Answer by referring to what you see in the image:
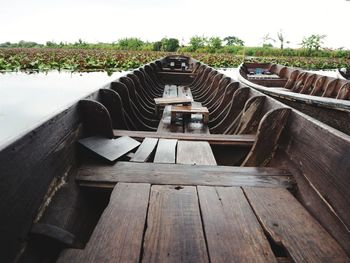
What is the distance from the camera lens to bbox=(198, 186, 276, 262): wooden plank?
1.08 meters

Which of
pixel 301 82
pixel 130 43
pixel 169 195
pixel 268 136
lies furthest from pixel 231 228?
pixel 130 43

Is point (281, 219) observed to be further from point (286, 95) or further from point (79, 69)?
point (79, 69)

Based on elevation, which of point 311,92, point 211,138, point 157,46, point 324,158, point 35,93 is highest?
point 324,158

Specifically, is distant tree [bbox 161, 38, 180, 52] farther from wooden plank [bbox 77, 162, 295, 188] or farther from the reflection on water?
wooden plank [bbox 77, 162, 295, 188]

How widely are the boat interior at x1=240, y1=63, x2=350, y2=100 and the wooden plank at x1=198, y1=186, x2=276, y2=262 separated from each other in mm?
3924

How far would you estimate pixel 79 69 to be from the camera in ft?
45.3

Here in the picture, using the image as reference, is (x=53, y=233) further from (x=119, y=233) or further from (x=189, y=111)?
(x=189, y=111)

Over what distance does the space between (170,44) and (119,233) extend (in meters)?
36.7

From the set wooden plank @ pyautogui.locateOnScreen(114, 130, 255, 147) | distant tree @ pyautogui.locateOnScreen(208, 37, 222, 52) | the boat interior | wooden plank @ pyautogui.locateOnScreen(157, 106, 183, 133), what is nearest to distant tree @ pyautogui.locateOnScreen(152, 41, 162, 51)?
distant tree @ pyautogui.locateOnScreen(208, 37, 222, 52)

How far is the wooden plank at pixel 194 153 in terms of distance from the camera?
1959 mm

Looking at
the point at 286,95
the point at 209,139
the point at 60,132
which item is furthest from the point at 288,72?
the point at 60,132

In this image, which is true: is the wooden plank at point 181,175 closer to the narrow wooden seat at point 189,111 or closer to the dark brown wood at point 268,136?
the dark brown wood at point 268,136

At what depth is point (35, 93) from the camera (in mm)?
9164

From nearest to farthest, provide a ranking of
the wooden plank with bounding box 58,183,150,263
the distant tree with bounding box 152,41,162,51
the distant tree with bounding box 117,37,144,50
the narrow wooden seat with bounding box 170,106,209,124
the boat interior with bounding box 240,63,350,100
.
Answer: the wooden plank with bounding box 58,183,150,263 < the narrow wooden seat with bounding box 170,106,209,124 < the boat interior with bounding box 240,63,350,100 < the distant tree with bounding box 152,41,162,51 < the distant tree with bounding box 117,37,144,50
